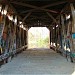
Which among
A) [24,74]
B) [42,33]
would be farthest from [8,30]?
[42,33]

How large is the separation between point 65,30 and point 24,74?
25.3ft

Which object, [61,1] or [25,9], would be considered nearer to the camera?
[61,1]

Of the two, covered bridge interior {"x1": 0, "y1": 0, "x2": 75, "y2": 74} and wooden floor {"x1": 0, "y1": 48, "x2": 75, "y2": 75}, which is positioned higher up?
covered bridge interior {"x1": 0, "y1": 0, "x2": 75, "y2": 74}

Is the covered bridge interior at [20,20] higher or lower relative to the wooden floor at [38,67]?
higher

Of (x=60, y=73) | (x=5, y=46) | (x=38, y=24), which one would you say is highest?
(x=38, y=24)

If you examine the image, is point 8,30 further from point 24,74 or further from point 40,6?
point 24,74

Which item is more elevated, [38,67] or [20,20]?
[20,20]

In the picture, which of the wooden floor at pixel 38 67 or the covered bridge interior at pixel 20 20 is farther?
the covered bridge interior at pixel 20 20

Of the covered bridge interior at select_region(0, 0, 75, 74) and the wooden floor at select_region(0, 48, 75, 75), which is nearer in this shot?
the wooden floor at select_region(0, 48, 75, 75)

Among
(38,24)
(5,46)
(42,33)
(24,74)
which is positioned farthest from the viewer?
(42,33)

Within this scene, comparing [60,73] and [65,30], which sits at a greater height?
[65,30]

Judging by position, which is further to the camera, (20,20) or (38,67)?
(20,20)

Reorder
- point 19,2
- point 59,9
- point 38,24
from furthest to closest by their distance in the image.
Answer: point 38,24
point 59,9
point 19,2

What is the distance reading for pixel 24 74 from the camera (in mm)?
7980
